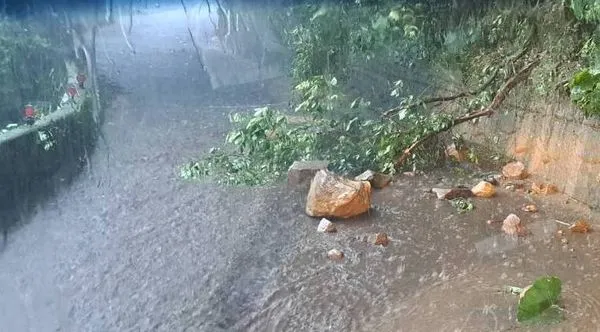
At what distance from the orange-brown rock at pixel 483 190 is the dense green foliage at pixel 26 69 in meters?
1.05

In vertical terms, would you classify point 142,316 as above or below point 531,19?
below

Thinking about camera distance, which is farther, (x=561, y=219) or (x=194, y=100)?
(x=561, y=219)

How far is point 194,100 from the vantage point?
114cm

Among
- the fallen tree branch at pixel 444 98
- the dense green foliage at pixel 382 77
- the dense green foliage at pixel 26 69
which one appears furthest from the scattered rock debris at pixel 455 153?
the dense green foliage at pixel 26 69

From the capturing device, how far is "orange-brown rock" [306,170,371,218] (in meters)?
1.36

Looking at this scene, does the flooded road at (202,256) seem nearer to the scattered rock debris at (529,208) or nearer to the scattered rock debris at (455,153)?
the scattered rock debris at (529,208)

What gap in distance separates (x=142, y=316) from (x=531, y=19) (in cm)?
129

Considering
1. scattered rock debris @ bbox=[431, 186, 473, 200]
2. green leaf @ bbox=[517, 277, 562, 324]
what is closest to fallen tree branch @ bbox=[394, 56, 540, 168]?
scattered rock debris @ bbox=[431, 186, 473, 200]

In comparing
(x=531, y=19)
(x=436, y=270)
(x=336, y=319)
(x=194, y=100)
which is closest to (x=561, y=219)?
(x=436, y=270)

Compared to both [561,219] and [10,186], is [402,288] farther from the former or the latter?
[10,186]

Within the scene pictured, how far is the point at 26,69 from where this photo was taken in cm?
96

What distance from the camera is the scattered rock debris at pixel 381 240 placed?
4.57 ft

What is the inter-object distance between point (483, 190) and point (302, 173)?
0.53 metres

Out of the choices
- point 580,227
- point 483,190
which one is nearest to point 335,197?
point 483,190
